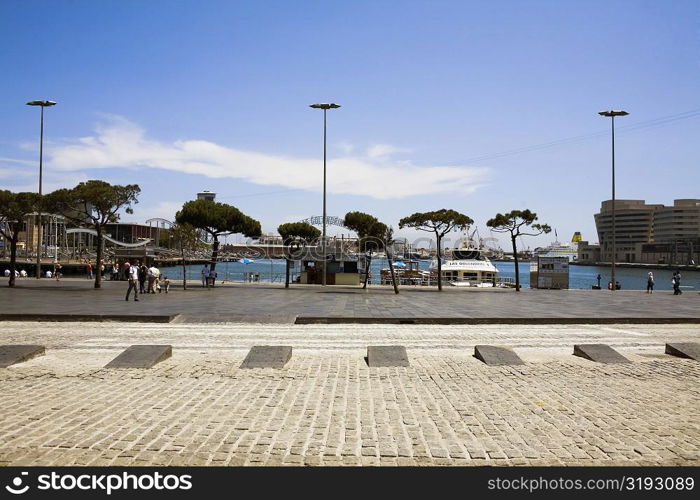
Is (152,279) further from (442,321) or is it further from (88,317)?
(442,321)

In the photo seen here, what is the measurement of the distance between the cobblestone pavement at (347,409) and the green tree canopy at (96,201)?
74.8ft

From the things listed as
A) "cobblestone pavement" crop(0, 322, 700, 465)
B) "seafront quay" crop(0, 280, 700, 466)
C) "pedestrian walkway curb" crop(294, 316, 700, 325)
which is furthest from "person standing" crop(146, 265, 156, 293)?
"cobblestone pavement" crop(0, 322, 700, 465)

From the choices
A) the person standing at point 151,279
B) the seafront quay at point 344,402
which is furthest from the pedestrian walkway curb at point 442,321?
the person standing at point 151,279

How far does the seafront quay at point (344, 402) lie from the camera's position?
590cm

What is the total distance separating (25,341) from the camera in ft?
45.7

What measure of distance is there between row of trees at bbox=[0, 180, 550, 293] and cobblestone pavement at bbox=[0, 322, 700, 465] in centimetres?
2322

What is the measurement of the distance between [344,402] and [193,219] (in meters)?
44.4

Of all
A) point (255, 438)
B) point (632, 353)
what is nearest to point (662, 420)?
point (255, 438)

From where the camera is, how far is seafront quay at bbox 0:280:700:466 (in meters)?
5.90

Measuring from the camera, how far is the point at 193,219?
50375 mm

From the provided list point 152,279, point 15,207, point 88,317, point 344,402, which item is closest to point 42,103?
point 15,207

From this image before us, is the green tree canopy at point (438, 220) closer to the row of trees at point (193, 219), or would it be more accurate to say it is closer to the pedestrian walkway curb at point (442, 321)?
the row of trees at point (193, 219)
